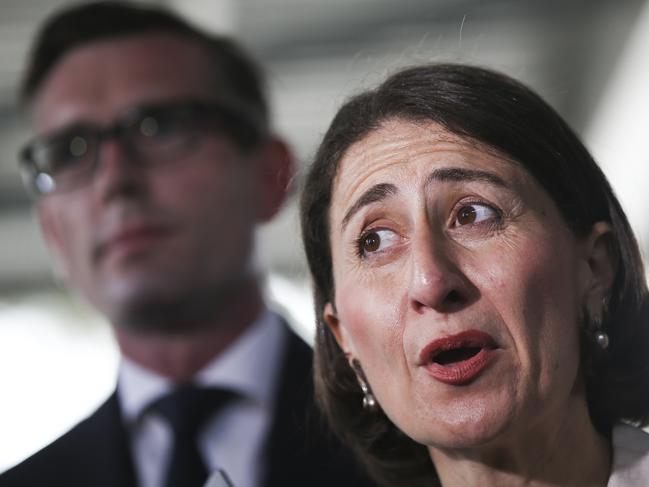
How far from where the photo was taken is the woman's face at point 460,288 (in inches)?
27.2

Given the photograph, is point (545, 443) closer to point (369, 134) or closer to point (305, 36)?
point (369, 134)

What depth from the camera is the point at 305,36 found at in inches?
116

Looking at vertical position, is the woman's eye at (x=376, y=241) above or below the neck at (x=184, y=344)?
above

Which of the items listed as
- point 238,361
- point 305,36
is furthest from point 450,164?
point 305,36

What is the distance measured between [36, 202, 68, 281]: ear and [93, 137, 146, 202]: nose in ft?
0.32

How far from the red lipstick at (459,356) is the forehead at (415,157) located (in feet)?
0.40

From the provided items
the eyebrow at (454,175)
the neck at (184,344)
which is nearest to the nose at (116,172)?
the neck at (184,344)

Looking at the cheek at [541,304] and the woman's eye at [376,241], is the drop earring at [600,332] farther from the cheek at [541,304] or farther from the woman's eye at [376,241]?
the woman's eye at [376,241]

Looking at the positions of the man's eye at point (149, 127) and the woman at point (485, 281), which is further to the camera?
the man's eye at point (149, 127)

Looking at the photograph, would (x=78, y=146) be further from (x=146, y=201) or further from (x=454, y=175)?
(x=454, y=175)

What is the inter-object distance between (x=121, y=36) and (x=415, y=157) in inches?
23.6

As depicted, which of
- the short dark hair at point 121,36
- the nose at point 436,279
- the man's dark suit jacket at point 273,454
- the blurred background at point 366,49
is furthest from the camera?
the blurred background at point 366,49

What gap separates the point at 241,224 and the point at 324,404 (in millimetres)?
357

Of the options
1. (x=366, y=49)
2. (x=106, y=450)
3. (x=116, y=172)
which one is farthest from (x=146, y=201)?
(x=366, y=49)
